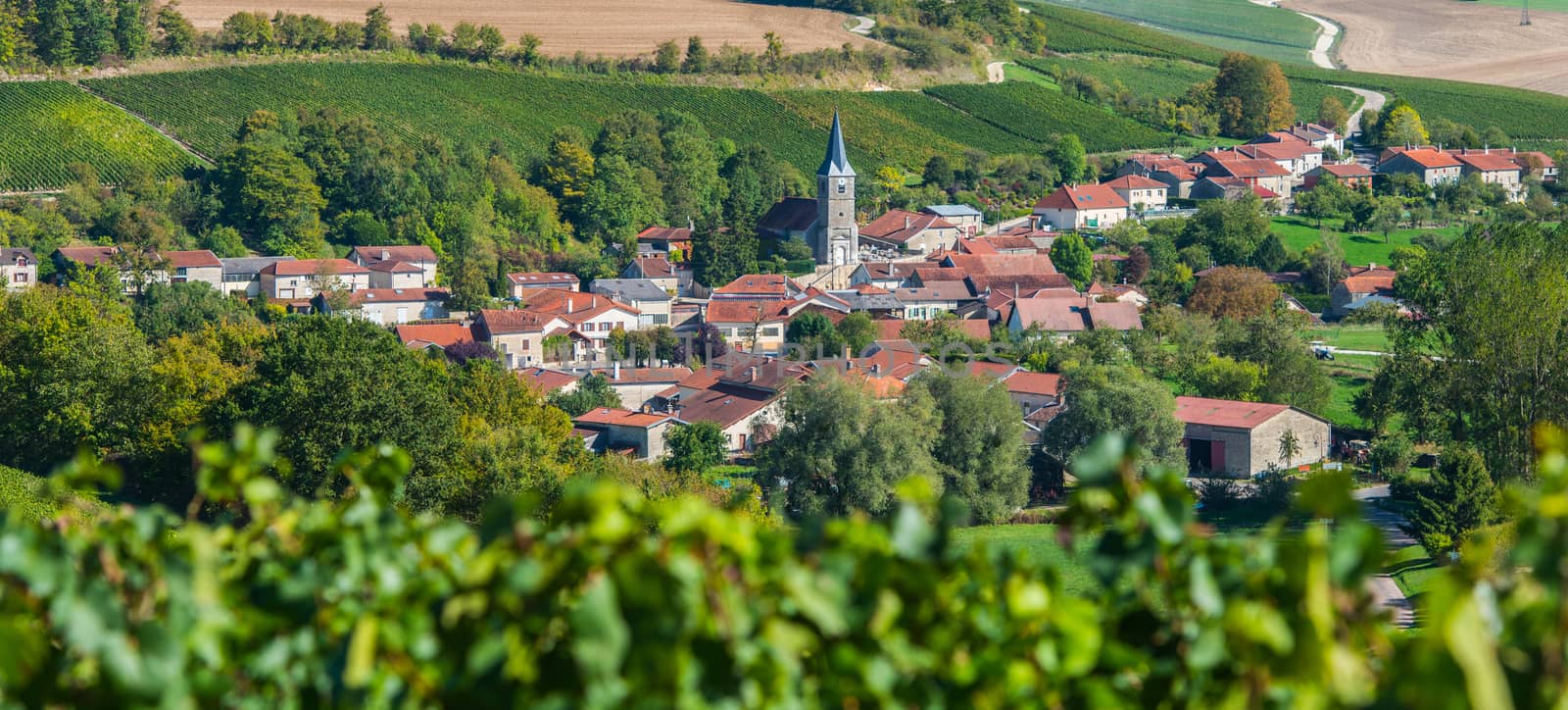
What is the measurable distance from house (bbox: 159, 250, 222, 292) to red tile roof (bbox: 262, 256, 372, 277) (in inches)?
62.7

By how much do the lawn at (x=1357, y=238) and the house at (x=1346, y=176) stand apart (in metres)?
5.64

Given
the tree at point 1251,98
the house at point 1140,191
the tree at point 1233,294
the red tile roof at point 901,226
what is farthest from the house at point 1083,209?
the tree at point 1251,98

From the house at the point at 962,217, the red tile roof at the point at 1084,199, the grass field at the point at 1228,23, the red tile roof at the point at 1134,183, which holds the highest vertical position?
the grass field at the point at 1228,23

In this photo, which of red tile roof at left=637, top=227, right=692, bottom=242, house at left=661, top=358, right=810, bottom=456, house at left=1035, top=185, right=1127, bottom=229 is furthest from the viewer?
house at left=1035, top=185, right=1127, bottom=229

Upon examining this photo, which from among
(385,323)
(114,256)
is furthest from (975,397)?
(114,256)

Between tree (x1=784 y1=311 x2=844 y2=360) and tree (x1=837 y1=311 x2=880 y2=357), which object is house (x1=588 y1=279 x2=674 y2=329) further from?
tree (x1=837 y1=311 x2=880 y2=357)

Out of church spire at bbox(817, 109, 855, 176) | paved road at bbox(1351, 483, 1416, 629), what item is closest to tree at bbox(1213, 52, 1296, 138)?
church spire at bbox(817, 109, 855, 176)

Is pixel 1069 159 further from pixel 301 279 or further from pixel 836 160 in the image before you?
pixel 301 279

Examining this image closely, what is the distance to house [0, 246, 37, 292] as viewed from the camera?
50812 millimetres

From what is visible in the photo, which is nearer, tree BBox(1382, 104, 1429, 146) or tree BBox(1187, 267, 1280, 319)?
tree BBox(1187, 267, 1280, 319)

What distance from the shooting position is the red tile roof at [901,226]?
6834cm

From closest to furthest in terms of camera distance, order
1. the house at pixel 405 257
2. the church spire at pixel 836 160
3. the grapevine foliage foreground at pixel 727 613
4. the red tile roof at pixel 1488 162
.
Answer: the grapevine foliage foreground at pixel 727 613 < the house at pixel 405 257 < the church spire at pixel 836 160 < the red tile roof at pixel 1488 162

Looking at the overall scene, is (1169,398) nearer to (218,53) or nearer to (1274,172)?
(1274,172)

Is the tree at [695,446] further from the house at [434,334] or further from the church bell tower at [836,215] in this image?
the church bell tower at [836,215]
